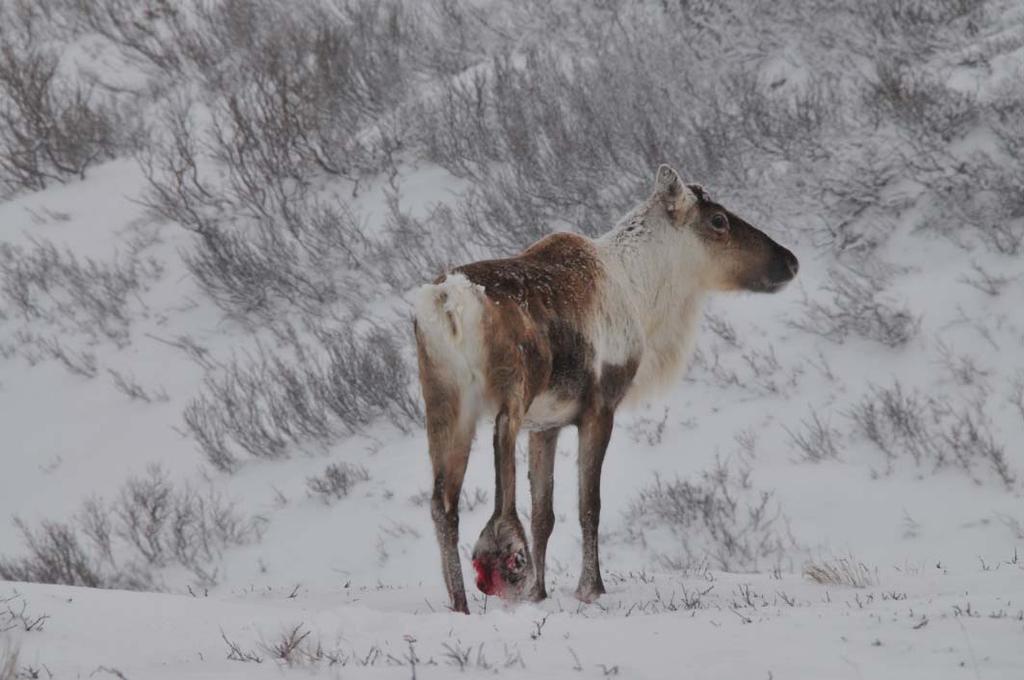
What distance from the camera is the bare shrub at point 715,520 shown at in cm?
679

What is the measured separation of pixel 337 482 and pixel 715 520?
3.27 m

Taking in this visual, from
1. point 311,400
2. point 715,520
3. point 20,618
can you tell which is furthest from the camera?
point 311,400

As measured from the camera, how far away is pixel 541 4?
1337 centimetres

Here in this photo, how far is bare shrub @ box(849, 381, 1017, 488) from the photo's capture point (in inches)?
263

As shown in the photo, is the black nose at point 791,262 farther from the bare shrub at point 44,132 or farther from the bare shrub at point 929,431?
the bare shrub at point 44,132

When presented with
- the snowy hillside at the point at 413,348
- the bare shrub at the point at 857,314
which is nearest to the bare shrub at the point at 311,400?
the snowy hillside at the point at 413,348

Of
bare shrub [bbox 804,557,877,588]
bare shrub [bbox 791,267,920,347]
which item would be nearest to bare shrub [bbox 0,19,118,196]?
bare shrub [bbox 791,267,920,347]

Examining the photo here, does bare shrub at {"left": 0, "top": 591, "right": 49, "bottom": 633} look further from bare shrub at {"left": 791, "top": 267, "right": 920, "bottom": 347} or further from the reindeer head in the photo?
bare shrub at {"left": 791, "top": 267, "right": 920, "bottom": 347}

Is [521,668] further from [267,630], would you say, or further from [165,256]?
[165,256]

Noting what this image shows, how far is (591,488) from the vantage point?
16.4 feet

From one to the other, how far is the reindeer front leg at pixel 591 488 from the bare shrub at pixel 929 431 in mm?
3022

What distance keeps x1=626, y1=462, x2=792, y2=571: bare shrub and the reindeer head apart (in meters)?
1.93

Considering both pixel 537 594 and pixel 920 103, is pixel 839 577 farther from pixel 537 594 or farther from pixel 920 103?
pixel 920 103

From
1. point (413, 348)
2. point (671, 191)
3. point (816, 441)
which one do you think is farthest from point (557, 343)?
point (413, 348)
